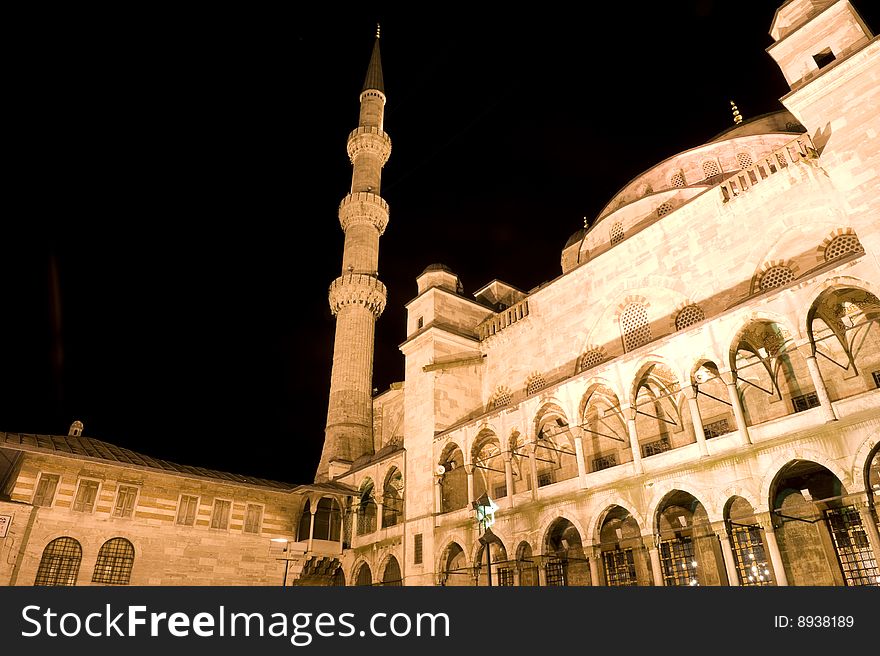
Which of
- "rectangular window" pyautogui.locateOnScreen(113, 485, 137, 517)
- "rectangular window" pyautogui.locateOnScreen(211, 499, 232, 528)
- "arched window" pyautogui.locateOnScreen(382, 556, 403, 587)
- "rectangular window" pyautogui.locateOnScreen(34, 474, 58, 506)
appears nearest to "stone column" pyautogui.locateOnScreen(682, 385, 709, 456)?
"arched window" pyautogui.locateOnScreen(382, 556, 403, 587)

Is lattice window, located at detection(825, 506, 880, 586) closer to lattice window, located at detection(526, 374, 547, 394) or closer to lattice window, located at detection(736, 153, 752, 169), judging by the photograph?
lattice window, located at detection(526, 374, 547, 394)

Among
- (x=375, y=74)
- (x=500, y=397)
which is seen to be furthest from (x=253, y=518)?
(x=375, y=74)

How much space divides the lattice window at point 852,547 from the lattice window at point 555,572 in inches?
292

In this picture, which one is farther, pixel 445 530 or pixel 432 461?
pixel 432 461

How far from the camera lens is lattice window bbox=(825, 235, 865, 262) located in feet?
48.2

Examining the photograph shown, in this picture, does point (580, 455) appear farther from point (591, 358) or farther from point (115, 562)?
point (115, 562)

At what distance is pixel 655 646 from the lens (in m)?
4.51

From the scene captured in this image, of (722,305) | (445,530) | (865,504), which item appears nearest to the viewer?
(865,504)

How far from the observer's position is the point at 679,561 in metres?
16.5

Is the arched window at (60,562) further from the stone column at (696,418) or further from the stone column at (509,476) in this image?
the stone column at (696,418)

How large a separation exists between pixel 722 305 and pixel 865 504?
23.3ft

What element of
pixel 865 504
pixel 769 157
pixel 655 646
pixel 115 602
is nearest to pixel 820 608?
pixel 655 646

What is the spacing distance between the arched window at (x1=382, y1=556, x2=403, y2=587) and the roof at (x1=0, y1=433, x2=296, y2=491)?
5.65 meters

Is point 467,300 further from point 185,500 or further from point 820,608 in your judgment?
point 820,608
